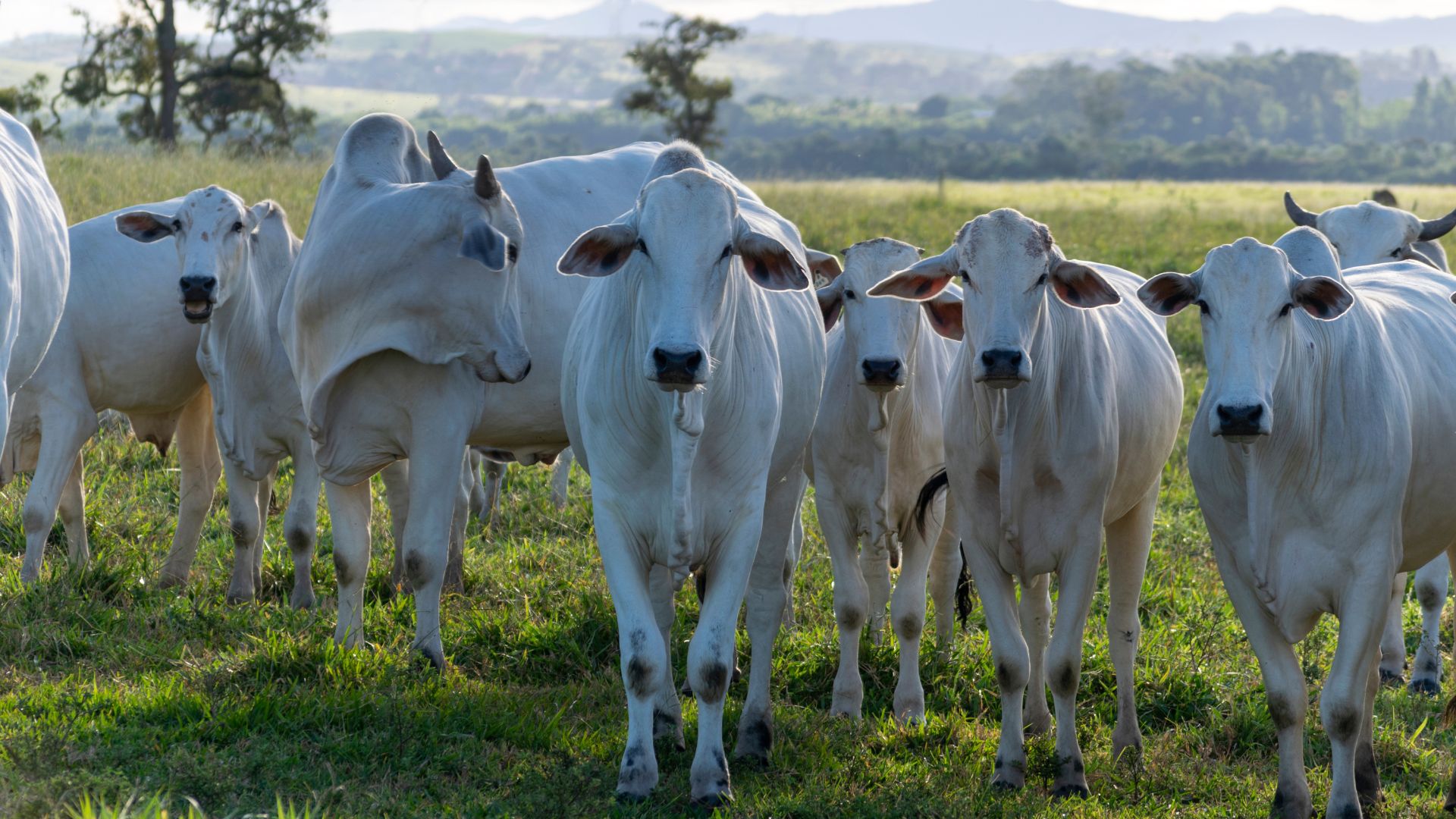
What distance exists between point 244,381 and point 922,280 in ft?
10.8

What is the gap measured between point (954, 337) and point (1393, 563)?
1757mm

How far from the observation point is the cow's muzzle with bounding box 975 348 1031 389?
4.62 m

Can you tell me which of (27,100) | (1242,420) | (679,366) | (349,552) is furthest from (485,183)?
(27,100)

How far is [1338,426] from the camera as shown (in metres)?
4.64

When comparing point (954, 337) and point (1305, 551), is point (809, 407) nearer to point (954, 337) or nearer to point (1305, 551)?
point (954, 337)

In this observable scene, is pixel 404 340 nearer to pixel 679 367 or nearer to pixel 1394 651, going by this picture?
pixel 679 367

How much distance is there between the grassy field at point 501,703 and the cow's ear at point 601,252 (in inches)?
62.3

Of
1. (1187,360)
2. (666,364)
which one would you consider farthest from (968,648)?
(1187,360)

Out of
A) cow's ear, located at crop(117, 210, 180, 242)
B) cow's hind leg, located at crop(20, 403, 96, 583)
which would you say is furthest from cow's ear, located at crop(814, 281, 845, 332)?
cow's hind leg, located at crop(20, 403, 96, 583)

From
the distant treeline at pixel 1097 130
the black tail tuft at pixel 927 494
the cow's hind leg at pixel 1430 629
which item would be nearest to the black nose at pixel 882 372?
the black tail tuft at pixel 927 494

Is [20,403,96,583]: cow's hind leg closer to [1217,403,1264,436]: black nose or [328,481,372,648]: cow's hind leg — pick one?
[328,481,372,648]: cow's hind leg

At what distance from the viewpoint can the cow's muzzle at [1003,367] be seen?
462 cm

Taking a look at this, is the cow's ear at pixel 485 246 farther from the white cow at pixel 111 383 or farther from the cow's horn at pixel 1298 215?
the cow's horn at pixel 1298 215

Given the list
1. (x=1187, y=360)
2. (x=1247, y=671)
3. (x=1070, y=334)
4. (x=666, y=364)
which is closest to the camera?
(x=666, y=364)
